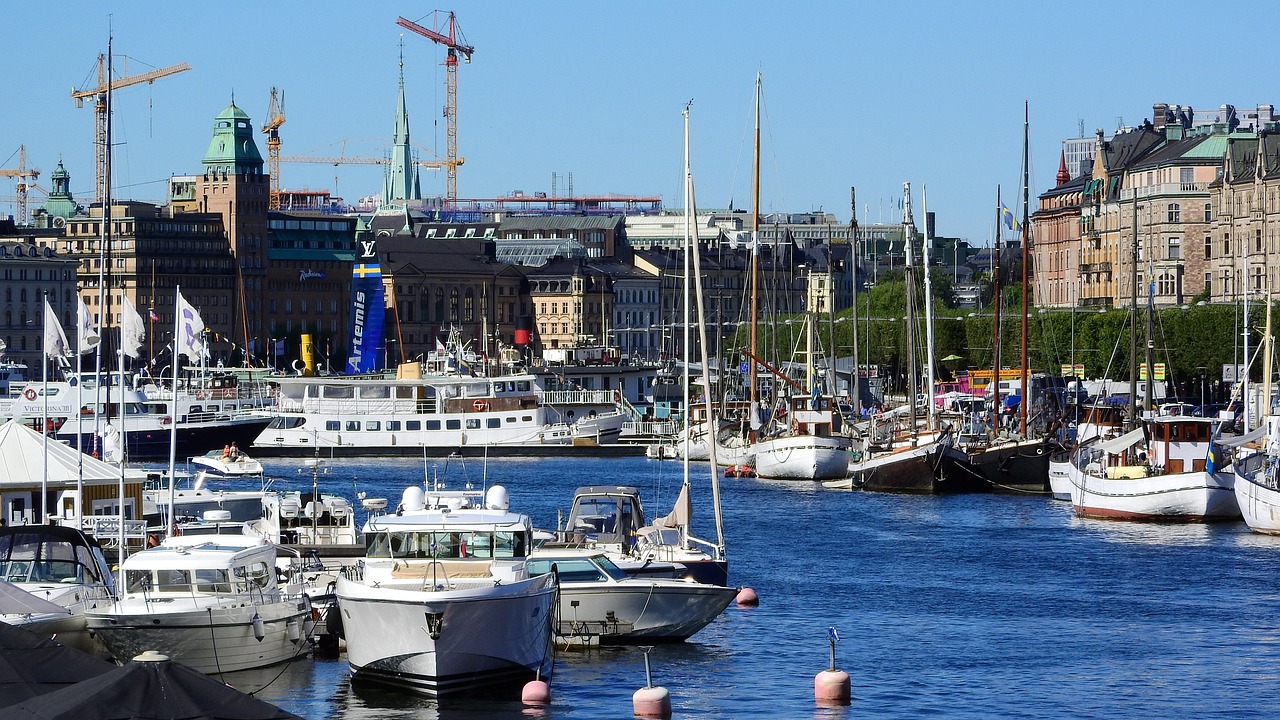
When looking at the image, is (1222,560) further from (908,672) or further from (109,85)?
(109,85)

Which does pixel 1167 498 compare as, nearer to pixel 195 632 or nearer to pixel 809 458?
pixel 809 458

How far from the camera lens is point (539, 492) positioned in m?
82.5

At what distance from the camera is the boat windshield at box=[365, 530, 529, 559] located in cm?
3378

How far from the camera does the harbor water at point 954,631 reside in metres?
33.9

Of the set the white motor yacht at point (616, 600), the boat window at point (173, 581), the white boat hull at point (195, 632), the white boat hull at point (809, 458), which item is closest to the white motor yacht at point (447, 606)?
the white boat hull at point (195, 632)

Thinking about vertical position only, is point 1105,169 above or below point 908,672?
above

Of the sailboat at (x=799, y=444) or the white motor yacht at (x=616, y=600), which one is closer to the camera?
the white motor yacht at (x=616, y=600)

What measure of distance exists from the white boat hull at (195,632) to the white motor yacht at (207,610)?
1 centimetres

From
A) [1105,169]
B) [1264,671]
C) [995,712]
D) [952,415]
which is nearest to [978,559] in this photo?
[1264,671]

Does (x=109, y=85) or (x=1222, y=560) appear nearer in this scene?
(x=109, y=85)

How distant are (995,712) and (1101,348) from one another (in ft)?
303

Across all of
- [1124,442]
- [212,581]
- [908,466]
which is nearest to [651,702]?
[212,581]

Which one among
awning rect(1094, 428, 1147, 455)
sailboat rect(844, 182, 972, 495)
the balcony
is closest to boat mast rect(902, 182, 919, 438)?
sailboat rect(844, 182, 972, 495)

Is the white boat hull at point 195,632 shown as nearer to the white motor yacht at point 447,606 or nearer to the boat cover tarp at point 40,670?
the white motor yacht at point 447,606
